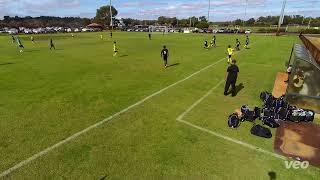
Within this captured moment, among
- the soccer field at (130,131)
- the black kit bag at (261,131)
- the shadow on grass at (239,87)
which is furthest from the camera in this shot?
the shadow on grass at (239,87)

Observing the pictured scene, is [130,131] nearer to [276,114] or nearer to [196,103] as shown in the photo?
[196,103]

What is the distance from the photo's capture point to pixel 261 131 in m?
7.95

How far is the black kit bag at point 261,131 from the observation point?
25.7 feet

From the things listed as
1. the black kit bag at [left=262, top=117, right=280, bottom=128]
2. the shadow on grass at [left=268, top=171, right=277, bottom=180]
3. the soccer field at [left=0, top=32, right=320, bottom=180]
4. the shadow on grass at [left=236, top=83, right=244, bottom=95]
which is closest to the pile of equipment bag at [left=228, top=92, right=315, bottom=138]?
the black kit bag at [left=262, top=117, right=280, bottom=128]

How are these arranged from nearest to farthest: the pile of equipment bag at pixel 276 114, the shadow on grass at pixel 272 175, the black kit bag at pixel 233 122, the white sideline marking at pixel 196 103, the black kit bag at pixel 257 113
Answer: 1. the shadow on grass at pixel 272 175
2. the black kit bag at pixel 233 122
3. the pile of equipment bag at pixel 276 114
4. the black kit bag at pixel 257 113
5. the white sideline marking at pixel 196 103

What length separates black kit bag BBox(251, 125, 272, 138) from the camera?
783 centimetres

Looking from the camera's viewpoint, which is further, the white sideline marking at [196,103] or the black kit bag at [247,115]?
the white sideline marking at [196,103]

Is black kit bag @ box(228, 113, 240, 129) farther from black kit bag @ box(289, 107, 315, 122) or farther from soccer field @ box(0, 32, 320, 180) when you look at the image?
black kit bag @ box(289, 107, 315, 122)

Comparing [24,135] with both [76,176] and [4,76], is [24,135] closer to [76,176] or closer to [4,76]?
[76,176]

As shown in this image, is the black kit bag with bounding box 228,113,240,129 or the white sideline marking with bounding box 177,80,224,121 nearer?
the black kit bag with bounding box 228,113,240,129

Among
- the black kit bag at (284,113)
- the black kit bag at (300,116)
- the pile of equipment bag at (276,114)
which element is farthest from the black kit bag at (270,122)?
the black kit bag at (300,116)

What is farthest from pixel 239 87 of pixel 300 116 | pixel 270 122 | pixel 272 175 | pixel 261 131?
pixel 272 175

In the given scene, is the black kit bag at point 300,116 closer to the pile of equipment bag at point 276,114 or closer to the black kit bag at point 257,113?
the pile of equipment bag at point 276,114

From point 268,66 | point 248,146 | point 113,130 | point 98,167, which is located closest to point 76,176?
point 98,167
